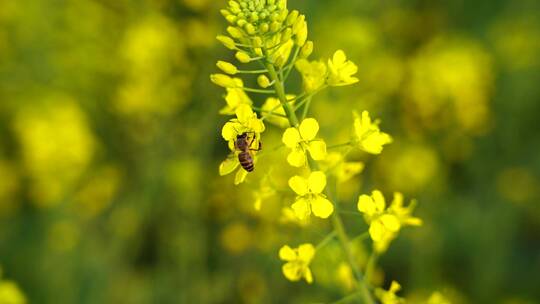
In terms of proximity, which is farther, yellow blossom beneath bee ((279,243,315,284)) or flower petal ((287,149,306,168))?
yellow blossom beneath bee ((279,243,315,284))

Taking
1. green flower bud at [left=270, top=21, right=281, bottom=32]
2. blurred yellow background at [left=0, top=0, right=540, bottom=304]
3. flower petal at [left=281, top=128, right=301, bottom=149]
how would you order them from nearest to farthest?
flower petal at [left=281, top=128, right=301, bottom=149] → green flower bud at [left=270, top=21, right=281, bottom=32] → blurred yellow background at [left=0, top=0, right=540, bottom=304]

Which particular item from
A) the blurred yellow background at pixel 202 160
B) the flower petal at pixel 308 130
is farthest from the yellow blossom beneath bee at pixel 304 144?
the blurred yellow background at pixel 202 160

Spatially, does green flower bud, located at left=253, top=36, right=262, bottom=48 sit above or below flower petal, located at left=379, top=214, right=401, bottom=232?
above

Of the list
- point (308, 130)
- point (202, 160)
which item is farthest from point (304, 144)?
point (202, 160)

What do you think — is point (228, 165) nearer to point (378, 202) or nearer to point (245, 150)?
point (245, 150)

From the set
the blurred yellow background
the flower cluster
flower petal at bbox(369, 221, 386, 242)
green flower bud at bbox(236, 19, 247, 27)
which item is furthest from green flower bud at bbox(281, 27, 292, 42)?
the blurred yellow background

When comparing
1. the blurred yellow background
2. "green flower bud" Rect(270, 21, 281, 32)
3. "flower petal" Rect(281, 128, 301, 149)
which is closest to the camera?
"flower petal" Rect(281, 128, 301, 149)

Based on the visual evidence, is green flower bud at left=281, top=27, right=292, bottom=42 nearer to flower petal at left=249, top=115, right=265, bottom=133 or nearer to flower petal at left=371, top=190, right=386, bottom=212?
flower petal at left=249, top=115, right=265, bottom=133
